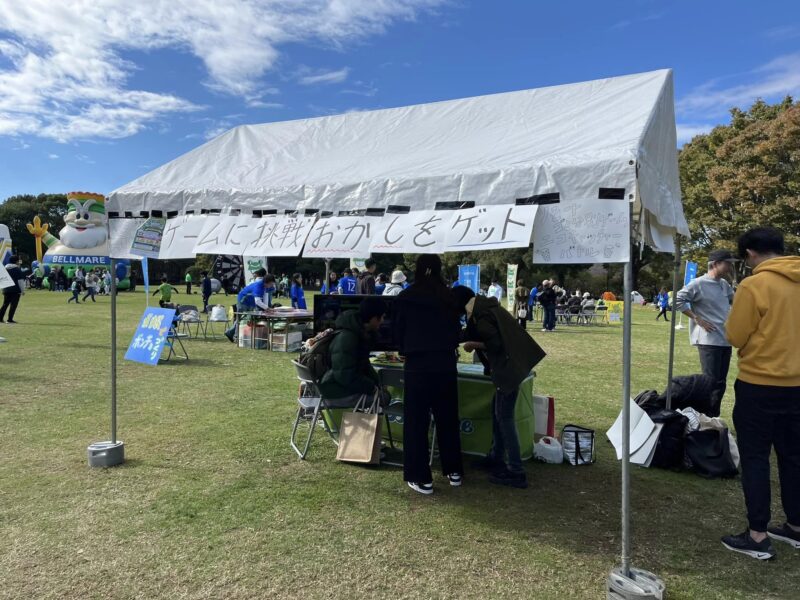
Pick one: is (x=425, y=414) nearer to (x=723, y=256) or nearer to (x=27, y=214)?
(x=723, y=256)

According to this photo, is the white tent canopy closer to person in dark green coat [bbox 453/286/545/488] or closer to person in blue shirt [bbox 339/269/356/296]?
person in dark green coat [bbox 453/286/545/488]

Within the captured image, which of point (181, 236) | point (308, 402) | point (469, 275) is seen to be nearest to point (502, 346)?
point (308, 402)

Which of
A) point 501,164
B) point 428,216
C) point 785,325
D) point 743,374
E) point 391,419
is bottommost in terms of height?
point 391,419

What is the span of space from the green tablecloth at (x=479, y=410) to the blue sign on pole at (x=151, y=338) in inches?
91.7

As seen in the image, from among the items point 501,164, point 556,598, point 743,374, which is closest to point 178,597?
point 556,598

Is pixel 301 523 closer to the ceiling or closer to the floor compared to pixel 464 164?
closer to the floor

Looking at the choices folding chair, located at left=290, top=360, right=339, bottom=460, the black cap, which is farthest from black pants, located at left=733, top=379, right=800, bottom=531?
folding chair, located at left=290, top=360, right=339, bottom=460

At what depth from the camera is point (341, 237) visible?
3.96m

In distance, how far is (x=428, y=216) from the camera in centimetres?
370

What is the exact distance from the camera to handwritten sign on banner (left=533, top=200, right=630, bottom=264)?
288cm

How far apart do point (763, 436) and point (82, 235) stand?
3506cm

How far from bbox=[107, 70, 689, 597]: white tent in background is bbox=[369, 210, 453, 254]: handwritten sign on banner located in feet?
0.31

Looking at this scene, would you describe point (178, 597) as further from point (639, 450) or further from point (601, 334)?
point (601, 334)

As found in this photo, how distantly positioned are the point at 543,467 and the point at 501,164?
2868 mm
